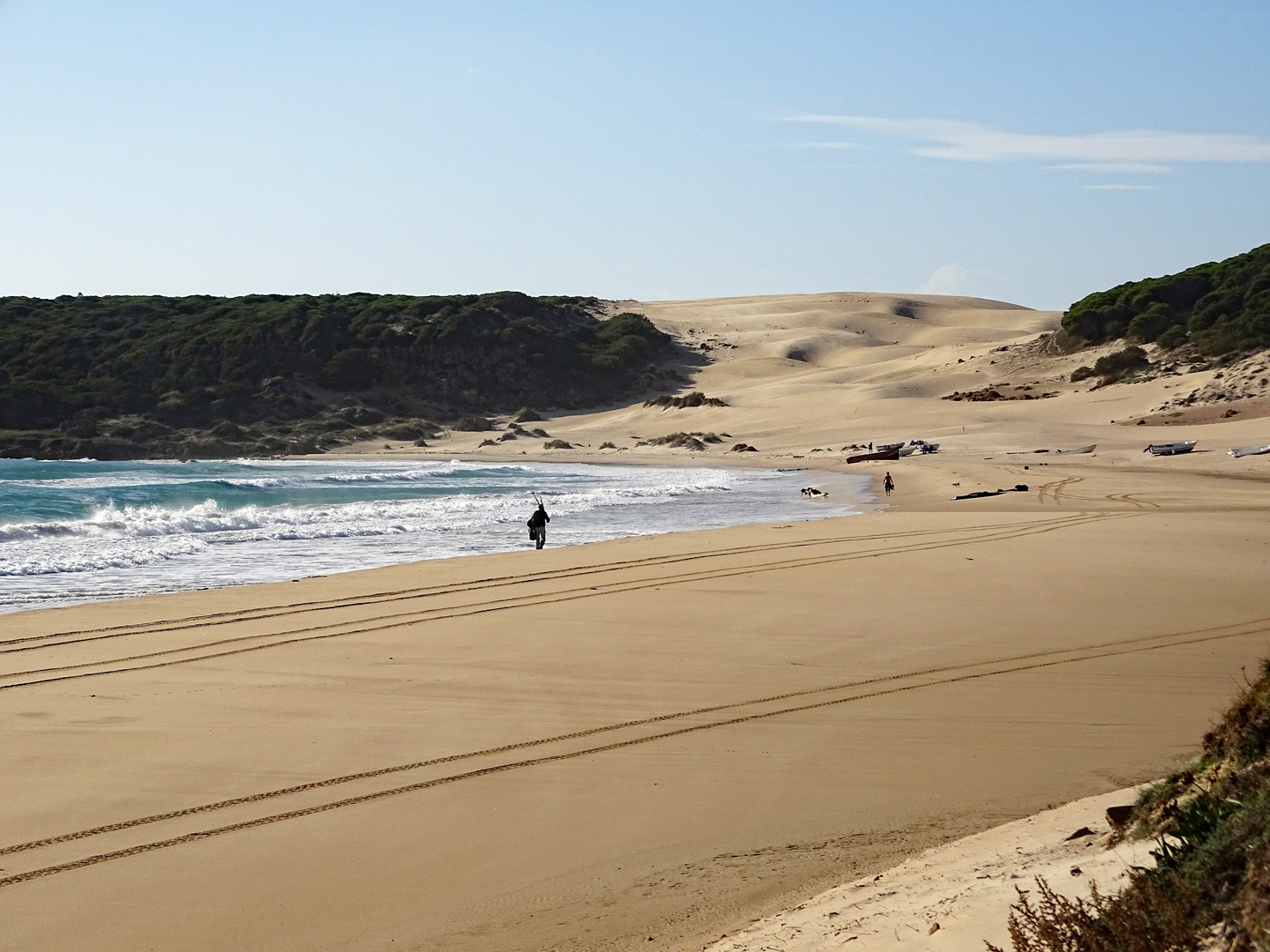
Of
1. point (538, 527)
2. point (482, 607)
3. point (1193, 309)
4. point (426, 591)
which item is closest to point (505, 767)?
point (482, 607)

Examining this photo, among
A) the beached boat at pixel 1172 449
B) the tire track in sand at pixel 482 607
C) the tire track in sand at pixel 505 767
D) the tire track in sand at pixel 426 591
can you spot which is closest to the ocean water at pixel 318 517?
the tire track in sand at pixel 426 591

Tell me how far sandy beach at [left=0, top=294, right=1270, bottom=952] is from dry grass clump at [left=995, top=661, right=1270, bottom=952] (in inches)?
50.5

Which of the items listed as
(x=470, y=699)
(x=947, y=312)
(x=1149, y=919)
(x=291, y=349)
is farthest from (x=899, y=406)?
(x=947, y=312)

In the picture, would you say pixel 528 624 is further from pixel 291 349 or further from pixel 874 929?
pixel 291 349

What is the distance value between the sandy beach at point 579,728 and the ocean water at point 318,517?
231 cm

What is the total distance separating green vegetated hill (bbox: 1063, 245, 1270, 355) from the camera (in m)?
51.0

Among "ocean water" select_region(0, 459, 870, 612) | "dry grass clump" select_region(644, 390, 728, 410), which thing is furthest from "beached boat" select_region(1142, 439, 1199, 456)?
"dry grass clump" select_region(644, 390, 728, 410)

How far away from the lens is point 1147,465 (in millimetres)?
32312

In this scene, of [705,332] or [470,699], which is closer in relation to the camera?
[470,699]

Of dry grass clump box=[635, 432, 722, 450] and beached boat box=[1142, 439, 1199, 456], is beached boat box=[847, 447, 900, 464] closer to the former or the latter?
beached boat box=[1142, 439, 1199, 456]

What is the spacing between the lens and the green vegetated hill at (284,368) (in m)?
68.8

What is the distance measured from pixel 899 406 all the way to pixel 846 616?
160ft

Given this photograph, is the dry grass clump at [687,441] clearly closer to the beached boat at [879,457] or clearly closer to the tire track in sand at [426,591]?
the beached boat at [879,457]

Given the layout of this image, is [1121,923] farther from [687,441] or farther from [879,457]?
[687,441]
